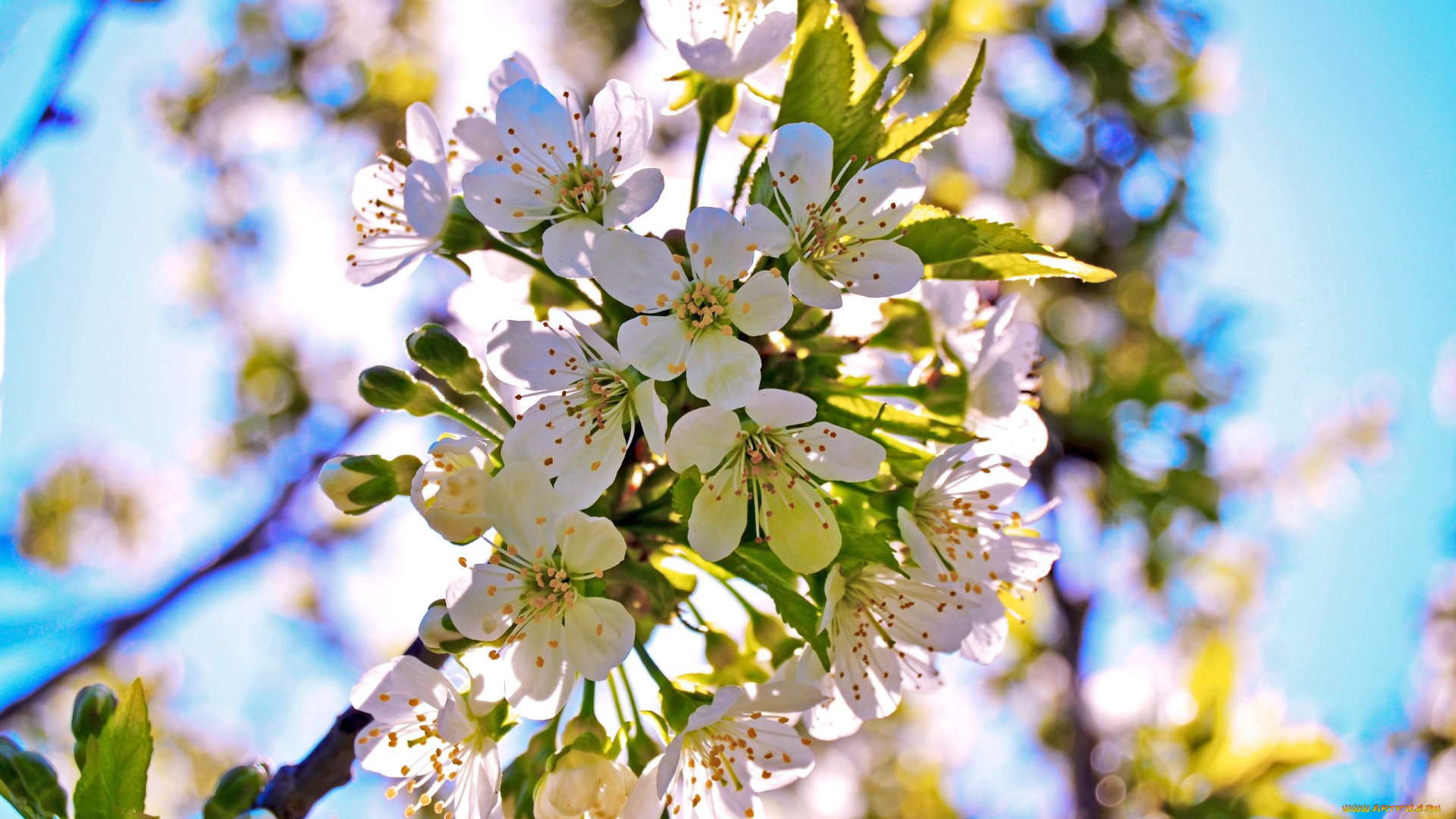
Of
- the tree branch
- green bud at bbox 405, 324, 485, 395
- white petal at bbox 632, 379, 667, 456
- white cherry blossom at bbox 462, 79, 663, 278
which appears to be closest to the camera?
white petal at bbox 632, 379, 667, 456

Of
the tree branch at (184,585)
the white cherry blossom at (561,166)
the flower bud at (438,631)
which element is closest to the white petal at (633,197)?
the white cherry blossom at (561,166)

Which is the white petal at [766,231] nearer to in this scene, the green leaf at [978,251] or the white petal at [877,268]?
the white petal at [877,268]

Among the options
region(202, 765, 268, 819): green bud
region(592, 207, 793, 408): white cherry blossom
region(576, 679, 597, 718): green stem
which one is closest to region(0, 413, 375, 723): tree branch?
region(202, 765, 268, 819): green bud

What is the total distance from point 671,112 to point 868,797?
4.56m

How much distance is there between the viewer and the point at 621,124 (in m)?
1.84

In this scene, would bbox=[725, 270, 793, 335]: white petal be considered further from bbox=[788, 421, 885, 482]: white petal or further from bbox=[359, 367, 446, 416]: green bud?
bbox=[359, 367, 446, 416]: green bud

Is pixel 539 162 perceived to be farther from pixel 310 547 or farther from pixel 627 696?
pixel 310 547

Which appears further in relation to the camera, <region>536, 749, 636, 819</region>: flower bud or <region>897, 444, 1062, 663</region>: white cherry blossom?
<region>897, 444, 1062, 663</region>: white cherry blossom

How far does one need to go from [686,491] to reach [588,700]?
0.56 meters

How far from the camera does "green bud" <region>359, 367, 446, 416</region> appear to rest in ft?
6.48

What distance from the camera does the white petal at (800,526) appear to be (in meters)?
1.69

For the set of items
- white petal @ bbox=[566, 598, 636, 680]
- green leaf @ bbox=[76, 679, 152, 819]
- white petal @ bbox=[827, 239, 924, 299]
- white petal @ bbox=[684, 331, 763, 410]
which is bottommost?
green leaf @ bbox=[76, 679, 152, 819]

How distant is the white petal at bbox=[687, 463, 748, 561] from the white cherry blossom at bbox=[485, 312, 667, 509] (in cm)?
14

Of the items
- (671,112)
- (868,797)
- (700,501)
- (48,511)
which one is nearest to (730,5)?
(671,112)
